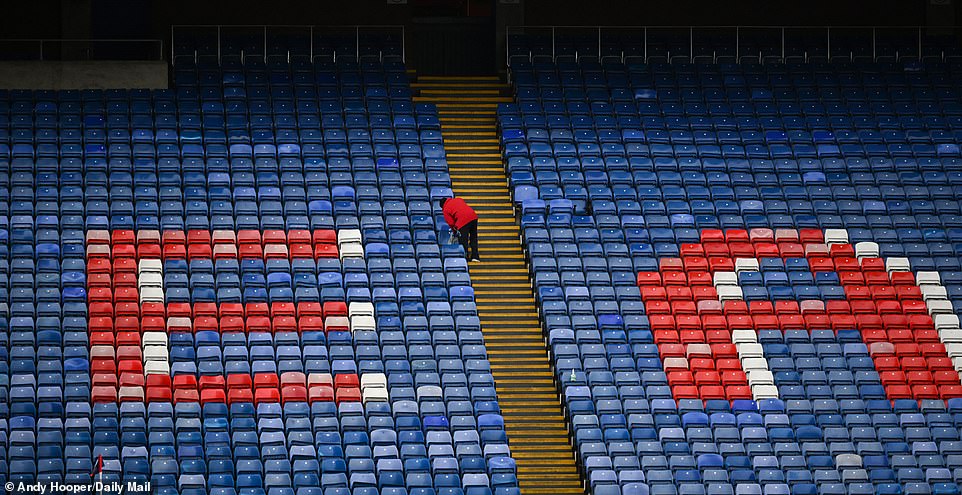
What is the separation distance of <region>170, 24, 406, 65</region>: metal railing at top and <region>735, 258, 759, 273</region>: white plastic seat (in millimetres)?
7598

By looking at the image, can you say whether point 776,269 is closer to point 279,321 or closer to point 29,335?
point 279,321

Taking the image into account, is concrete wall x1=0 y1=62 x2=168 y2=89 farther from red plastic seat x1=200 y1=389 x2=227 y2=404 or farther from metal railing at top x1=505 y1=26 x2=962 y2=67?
red plastic seat x1=200 y1=389 x2=227 y2=404

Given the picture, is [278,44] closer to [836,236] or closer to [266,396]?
[266,396]

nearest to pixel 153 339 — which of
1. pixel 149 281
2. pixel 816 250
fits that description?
pixel 149 281

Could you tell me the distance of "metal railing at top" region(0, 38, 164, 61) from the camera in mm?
28938

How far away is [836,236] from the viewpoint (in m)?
25.9

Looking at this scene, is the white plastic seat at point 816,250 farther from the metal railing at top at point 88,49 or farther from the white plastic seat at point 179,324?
the metal railing at top at point 88,49

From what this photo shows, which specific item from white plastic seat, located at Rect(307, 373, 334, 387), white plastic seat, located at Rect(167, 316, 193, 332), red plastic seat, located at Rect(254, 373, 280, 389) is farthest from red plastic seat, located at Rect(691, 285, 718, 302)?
white plastic seat, located at Rect(167, 316, 193, 332)

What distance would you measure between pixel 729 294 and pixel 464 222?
402 cm

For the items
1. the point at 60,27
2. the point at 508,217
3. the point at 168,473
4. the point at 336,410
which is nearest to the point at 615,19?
the point at 508,217

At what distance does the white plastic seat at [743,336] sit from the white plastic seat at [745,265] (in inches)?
62.1

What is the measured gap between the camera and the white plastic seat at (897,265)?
2533 centimetres

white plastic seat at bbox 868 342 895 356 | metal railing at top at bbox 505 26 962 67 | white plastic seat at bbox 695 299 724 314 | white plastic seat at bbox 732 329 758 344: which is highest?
metal railing at top at bbox 505 26 962 67

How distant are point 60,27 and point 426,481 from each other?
42.8ft
